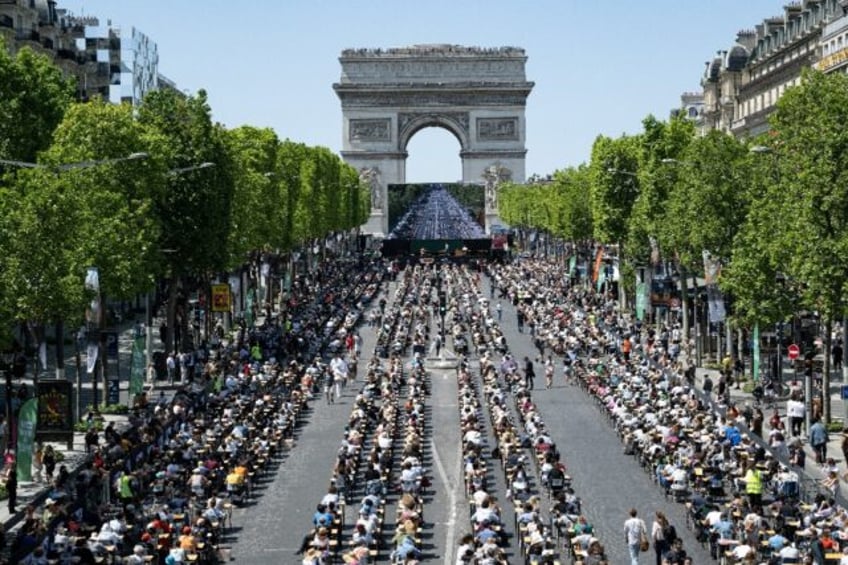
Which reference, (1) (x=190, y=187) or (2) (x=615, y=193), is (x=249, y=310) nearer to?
(1) (x=190, y=187)

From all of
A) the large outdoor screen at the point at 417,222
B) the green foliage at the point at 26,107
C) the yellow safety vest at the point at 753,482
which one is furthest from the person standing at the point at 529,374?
the large outdoor screen at the point at 417,222

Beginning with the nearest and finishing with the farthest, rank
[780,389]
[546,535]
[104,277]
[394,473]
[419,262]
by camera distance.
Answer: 1. [546,535]
2. [394,473]
3. [104,277]
4. [780,389]
5. [419,262]

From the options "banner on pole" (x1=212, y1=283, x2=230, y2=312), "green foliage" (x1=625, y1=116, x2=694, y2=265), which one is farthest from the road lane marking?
"green foliage" (x1=625, y1=116, x2=694, y2=265)

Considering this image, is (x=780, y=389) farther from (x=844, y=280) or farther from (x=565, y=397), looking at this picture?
(x=844, y=280)

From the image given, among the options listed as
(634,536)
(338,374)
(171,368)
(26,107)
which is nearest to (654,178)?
(338,374)

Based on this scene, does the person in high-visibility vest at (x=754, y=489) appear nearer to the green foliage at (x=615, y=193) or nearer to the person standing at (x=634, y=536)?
the person standing at (x=634, y=536)

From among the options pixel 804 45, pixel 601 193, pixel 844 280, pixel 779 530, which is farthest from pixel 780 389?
pixel 804 45

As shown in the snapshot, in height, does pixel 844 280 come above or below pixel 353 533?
above
